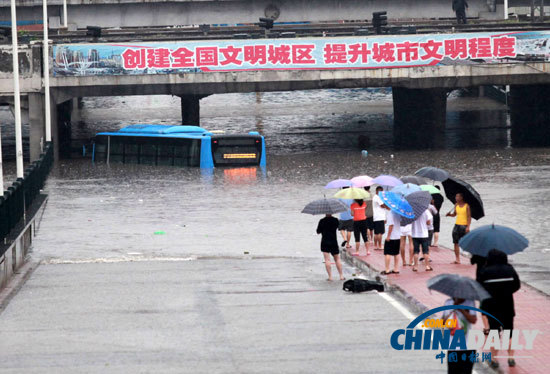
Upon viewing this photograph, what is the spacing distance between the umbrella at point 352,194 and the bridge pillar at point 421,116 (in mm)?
37987

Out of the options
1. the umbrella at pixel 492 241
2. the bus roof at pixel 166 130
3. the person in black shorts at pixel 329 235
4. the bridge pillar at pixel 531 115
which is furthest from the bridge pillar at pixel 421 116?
the umbrella at pixel 492 241

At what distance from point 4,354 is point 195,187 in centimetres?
2764

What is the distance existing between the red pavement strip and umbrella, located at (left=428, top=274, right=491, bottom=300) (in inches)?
69.4

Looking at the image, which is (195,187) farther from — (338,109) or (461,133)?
(338,109)

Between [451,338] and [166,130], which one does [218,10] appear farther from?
[451,338]

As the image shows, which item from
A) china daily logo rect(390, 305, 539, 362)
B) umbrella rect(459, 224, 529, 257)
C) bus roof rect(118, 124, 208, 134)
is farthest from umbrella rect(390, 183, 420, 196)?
bus roof rect(118, 124, 208, 134)

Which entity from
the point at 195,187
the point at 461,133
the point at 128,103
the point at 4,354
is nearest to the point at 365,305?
the point at 4,354

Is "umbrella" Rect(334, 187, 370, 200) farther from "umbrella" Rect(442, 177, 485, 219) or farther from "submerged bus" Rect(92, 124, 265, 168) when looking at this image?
"submerged bus" Rect(92, 124, 265, 168)

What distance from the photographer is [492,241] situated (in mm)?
12750

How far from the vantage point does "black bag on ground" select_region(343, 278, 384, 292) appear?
18.0m

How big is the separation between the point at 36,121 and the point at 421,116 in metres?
22.5

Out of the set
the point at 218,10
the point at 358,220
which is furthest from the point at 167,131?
the point at 358,220

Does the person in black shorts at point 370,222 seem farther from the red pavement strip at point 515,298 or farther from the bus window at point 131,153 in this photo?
the bus window at point 131,153

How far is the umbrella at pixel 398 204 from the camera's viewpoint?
1900 centimetres
